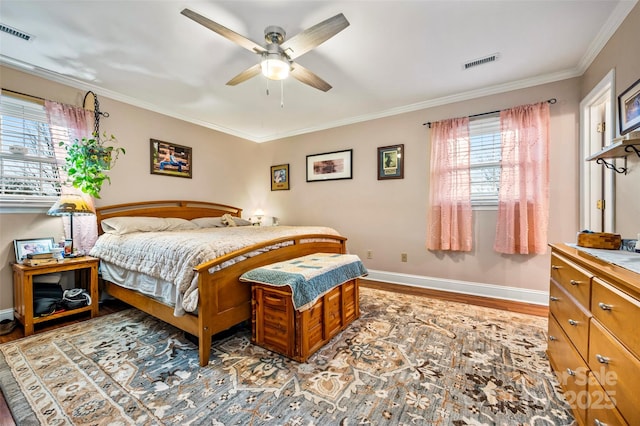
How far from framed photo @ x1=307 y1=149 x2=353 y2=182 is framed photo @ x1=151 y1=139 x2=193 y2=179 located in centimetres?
204

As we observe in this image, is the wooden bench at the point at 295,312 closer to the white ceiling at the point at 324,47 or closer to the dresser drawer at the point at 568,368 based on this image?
the dresser drawer at the point at 568,368

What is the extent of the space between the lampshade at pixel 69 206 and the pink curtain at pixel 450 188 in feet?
13.5

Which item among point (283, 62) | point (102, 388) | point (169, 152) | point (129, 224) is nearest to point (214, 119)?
point (169, 152)

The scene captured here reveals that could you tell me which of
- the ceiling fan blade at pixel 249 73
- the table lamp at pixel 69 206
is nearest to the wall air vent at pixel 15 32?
the table lamp at pixel 69 206

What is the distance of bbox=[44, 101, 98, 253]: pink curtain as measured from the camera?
9.47 ft

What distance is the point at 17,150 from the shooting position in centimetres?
268

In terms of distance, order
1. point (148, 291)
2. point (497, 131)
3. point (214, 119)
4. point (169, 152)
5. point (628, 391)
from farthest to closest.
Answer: point (214, 119) < point (169, 152) < point (497, 131) < point (148, 291) < point (628, 391)

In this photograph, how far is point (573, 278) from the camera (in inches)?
55.4

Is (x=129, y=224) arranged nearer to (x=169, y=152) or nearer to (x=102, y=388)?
(x=169, y=152)

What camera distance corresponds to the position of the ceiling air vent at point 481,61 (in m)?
2.55

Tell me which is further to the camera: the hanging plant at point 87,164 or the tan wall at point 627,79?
the hanging plant at point 87,164

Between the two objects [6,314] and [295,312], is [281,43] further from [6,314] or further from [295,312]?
[6,314]

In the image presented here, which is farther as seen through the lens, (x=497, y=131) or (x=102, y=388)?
(x=497, y=131)

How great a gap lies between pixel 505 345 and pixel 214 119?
187 inches
